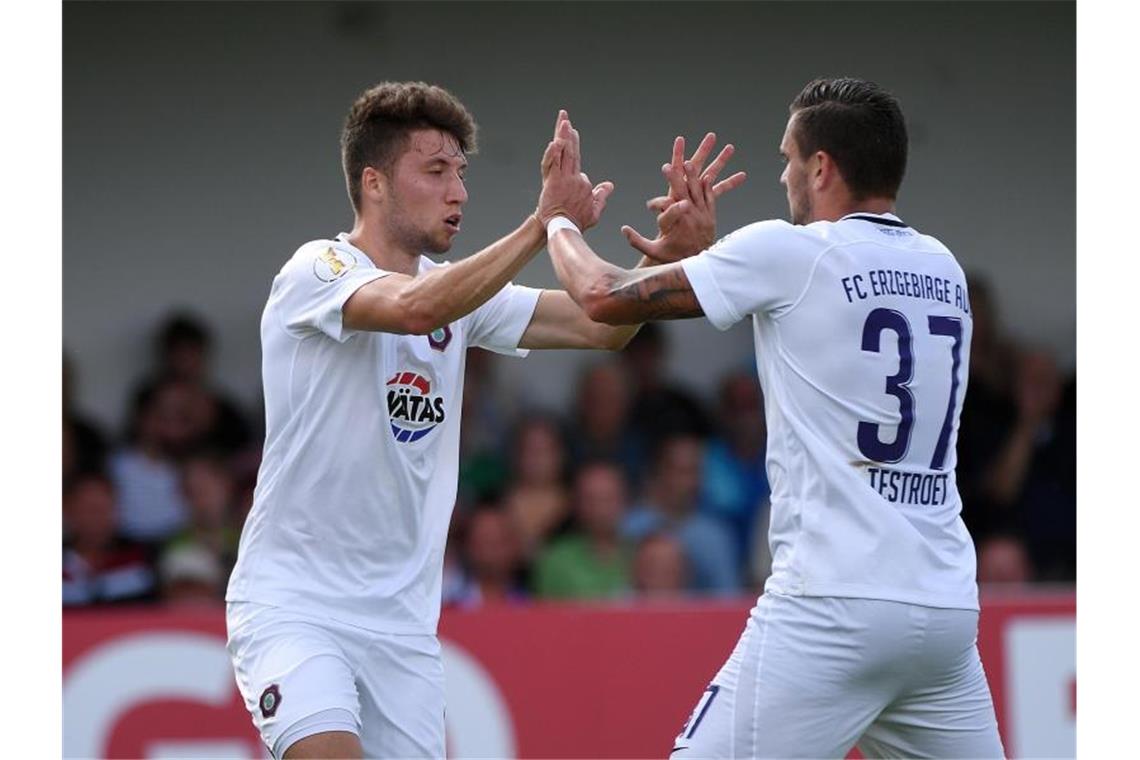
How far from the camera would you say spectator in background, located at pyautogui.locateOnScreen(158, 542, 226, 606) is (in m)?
9.73

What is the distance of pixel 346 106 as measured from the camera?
1140cm

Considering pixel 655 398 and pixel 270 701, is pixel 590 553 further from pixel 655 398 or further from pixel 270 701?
pixel 270 701

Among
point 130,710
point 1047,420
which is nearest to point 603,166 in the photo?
point 1047,420

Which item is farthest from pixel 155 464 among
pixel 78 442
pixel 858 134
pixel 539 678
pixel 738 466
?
pixel 858 134

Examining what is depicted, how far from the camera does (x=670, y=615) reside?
856 centimetres

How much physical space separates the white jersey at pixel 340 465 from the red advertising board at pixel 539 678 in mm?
2887

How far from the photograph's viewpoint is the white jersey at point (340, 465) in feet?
17.9

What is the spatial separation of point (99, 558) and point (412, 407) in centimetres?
470

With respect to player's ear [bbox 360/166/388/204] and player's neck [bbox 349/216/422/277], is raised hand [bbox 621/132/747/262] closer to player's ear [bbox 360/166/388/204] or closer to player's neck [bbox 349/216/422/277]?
player's neck [bbox 349/216/422/277]

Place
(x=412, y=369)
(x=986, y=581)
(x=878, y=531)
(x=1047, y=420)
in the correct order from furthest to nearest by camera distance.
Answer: (x=1047, y=420) < (x=986, y=581) < (x=412, y=369) < (x=878, y=531)

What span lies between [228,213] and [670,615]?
454 centimetres

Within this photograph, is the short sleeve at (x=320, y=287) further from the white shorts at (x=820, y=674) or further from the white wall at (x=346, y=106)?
the white wall at (x=346, y=106)

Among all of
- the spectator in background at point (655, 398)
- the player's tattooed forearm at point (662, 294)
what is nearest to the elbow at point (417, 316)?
the player's tattooed forearm at point (662, 294)

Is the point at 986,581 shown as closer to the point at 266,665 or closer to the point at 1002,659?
the point at 1002,659
